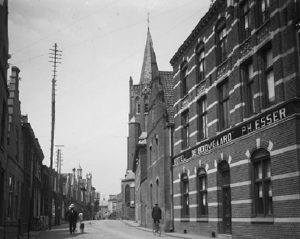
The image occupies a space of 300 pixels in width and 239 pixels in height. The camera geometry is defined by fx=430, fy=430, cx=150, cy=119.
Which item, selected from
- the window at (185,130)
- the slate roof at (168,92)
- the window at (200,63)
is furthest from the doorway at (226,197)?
the slate roof at (168,92)

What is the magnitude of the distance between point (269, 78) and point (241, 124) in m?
2.28

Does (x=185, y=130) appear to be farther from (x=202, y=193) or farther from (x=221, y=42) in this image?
(x=221, y=42)

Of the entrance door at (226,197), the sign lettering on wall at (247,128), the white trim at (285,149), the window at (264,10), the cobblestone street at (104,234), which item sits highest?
the window at (264,10)

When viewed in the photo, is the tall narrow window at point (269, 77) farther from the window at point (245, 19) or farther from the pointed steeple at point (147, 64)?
the pointed steeple at point (147, 64)

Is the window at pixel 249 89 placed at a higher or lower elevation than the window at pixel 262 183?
higher

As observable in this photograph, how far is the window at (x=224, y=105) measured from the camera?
1908cm

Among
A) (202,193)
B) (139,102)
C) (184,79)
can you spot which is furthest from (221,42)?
(139,102)

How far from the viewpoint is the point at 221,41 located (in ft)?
65.7

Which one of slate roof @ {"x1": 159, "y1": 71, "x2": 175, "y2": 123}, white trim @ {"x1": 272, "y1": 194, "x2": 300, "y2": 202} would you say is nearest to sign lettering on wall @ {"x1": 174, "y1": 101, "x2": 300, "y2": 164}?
white trim @ {"x1": 272, "y1": 194, "x2": 300, "y2": 202}

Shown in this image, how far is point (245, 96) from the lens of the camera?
1688 centimetres

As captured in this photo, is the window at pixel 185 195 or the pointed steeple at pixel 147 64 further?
the pointed steeple at pixel 147 64

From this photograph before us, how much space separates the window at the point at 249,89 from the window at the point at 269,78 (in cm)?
106

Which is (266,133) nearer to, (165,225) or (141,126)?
(165,225)

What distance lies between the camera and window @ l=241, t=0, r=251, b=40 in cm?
1694
